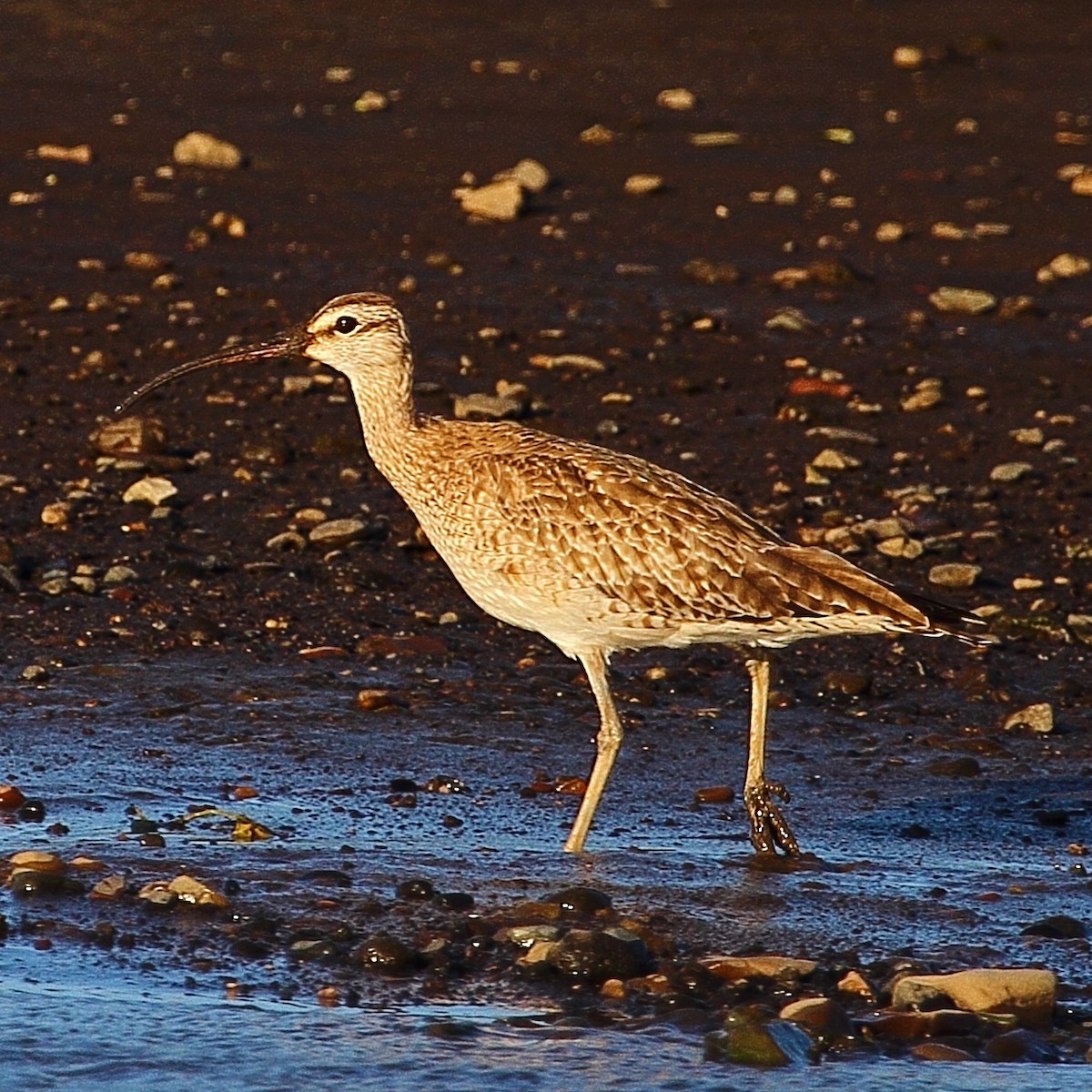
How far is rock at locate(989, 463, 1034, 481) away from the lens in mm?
12477

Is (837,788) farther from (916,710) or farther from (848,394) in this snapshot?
(848,394)

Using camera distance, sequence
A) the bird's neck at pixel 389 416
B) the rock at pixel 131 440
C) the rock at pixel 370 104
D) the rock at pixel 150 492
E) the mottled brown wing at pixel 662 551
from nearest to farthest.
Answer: the mottled brown wing at pixel 662 551, the bird's neck at pixel 389 416, the rock at pixel 150 492, the rock at pixel 131 440, the rock at pixel 370 104

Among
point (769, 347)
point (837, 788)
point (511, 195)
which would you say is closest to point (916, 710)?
point (837, 788)

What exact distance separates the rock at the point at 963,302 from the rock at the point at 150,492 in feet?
19.0

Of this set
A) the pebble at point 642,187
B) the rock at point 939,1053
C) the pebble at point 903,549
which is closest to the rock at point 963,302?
the pebble at point 642,187

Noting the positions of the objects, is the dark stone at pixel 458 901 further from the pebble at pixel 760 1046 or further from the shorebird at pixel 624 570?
the pebble at pixel 760 1046

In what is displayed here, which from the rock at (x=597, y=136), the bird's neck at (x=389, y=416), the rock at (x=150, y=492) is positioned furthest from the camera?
the rock at (x=597, y=136)

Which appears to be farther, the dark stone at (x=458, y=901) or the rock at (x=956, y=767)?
the rock at (x=956, y=767)

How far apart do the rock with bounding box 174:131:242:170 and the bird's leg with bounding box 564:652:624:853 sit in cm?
1036

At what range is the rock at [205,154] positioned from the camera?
18094mm

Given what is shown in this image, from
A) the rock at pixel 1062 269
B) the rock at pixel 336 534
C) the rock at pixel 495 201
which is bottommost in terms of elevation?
the rock at pixel 336 534

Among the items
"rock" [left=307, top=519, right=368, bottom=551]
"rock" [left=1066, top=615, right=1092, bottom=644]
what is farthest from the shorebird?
"rock" [left=307, top=519, right=368, bottom=551]

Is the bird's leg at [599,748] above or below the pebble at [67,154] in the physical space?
below

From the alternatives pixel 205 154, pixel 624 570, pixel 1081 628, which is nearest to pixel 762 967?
pixel 624 570
